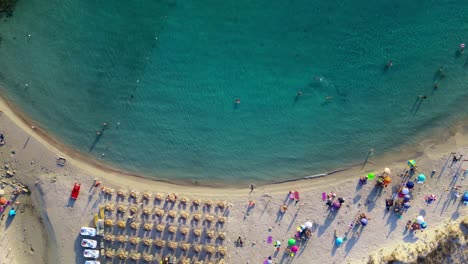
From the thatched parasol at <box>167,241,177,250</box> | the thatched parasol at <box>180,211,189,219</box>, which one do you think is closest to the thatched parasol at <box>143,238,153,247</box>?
the thatched parasol at <box>167,241,177,250</box>

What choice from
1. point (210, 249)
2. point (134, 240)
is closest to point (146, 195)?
point (134, 240)

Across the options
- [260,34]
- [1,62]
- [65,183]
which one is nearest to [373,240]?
[260,34]

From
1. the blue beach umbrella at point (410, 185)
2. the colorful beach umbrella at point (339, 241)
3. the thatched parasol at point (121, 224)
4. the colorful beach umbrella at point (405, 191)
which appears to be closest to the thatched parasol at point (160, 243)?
the thatched parasol at point (121, 224)

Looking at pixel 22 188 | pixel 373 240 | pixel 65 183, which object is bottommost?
pixel 22 188

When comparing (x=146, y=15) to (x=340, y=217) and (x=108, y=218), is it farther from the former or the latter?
(x=340, y=217)

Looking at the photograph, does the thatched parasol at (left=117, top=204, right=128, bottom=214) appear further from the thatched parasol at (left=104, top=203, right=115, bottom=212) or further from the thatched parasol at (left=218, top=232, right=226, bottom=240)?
the thatched parasol at (left=218, top=232, right=226, bottom=240)

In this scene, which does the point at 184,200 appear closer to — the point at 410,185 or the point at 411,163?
the point at 410,185
